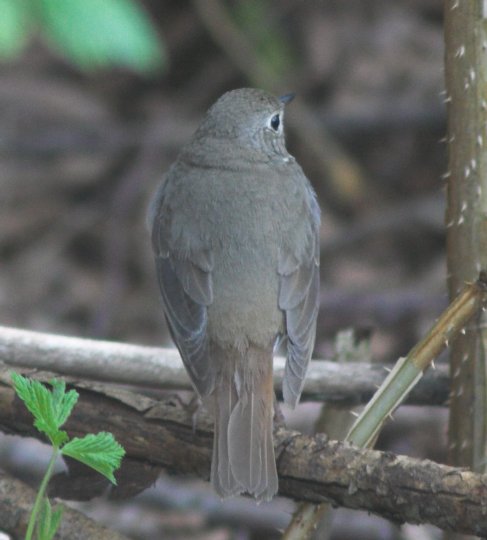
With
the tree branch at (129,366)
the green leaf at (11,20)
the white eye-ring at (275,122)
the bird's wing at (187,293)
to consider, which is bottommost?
the tree branch at (129,366)

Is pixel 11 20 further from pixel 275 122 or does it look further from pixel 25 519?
pixel 25 519

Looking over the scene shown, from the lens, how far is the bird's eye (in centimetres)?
454

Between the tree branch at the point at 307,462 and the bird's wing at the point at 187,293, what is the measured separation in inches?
7.1

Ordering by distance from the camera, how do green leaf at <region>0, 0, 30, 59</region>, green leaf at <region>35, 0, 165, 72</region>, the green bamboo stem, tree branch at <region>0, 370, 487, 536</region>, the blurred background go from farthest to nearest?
the blurred background < green leaf at <region>35, 0, 165, 72</region> < green leaf at <region>0, 0, 30, 59</region> < the green bamboo stem < tree branch at <region>0, 370, 487, 536</region>

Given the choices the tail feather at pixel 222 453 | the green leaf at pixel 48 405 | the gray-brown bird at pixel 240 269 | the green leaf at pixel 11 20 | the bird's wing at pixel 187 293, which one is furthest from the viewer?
the green leaf at pixel 11 20

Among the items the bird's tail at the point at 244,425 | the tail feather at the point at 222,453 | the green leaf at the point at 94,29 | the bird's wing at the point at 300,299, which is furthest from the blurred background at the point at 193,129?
the tail feather at the point at 222,453

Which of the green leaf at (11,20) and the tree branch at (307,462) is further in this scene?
the green leaf at (11,20)

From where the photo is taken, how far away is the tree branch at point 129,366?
13.1 feet

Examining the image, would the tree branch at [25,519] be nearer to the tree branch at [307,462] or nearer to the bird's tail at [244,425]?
the tree branch at [307,462]

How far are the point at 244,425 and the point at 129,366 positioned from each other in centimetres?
59

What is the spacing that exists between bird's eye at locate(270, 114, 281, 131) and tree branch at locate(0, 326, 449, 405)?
38.8 inches

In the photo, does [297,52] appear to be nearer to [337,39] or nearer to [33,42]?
[337,39]

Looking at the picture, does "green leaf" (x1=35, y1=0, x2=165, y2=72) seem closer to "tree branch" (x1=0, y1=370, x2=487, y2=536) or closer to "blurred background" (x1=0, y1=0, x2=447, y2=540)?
"blurred background" (x1=0, y1=0, x2=447, y2=540)

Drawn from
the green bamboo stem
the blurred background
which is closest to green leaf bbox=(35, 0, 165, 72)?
the blurred background
